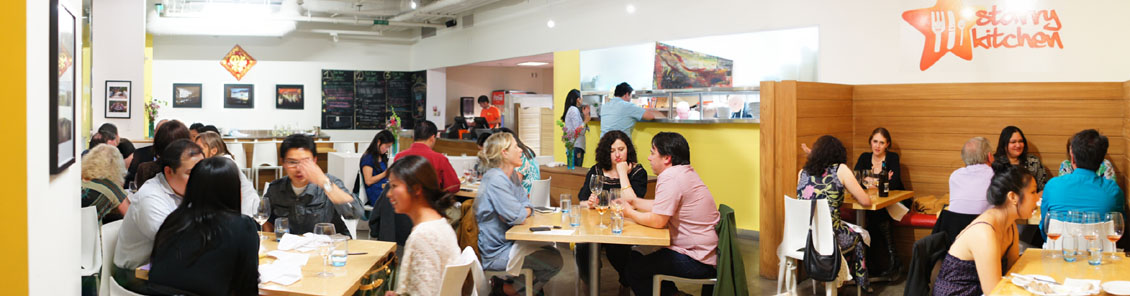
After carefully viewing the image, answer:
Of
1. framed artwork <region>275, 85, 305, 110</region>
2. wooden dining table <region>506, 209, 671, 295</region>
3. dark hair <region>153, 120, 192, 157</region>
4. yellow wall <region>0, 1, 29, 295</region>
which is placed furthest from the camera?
framed artwork <region>275, 85, 305, 110</region>

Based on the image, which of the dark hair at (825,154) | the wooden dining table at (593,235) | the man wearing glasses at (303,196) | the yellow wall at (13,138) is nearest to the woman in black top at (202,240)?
the yellow wall at (13,138)

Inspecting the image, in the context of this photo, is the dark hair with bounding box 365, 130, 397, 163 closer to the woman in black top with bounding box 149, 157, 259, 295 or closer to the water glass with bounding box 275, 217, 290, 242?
the water glass with bounding box 275, 217, 290, 242

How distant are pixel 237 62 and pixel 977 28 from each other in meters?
13.0

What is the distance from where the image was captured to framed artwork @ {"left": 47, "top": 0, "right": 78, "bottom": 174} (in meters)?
2.33

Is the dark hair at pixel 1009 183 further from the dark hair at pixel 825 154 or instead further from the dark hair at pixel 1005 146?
the dark hair at pixel 1005 146

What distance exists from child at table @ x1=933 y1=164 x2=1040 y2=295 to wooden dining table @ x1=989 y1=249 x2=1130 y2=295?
0.13 metres

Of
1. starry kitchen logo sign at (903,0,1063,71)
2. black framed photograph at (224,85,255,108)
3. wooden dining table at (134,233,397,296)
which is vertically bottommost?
wooden dining table at (134,233,397,296)

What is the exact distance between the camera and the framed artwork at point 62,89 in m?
2.33

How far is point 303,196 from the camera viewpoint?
4531mm

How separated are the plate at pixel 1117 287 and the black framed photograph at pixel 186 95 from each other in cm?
1508

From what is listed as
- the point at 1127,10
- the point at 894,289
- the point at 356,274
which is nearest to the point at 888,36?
the point at 1127,10

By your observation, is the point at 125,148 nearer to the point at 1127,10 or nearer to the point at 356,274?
the point at 356,274

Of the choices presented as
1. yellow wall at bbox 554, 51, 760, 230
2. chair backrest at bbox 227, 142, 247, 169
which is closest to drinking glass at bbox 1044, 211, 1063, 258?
yellow wall at bbox 554, 51, 760, 230

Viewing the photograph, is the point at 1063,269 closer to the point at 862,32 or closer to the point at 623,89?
the point at 862,32
